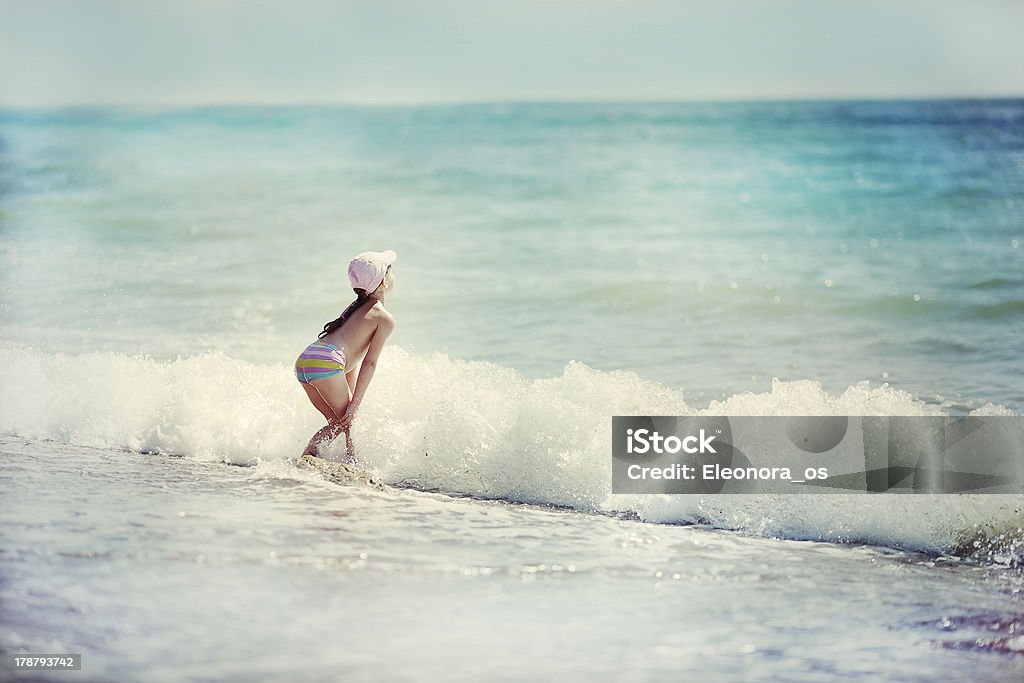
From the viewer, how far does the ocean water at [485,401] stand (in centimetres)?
197

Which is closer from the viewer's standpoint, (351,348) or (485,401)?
(351,348)

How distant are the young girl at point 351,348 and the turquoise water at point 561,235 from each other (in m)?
1.54

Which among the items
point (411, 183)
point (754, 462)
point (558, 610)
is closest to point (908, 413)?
point (754, 462)

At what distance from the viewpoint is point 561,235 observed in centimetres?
795

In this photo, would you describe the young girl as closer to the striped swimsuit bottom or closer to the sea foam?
the striped swimsuit bottom

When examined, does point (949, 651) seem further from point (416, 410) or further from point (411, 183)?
point (411, 183)

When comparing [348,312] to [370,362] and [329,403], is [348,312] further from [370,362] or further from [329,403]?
[329,403]

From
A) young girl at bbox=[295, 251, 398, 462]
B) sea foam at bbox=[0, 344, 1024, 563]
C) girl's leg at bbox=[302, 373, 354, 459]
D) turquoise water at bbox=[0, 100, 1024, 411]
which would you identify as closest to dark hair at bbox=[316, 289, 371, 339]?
young girl at bbox=[295, 251, 398, 462]

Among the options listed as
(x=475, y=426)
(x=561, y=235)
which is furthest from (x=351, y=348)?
(x=561, y=235)

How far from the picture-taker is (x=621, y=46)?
604cm

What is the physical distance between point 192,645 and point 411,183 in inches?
313

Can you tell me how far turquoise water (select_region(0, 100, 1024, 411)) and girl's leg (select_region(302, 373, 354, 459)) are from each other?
1516 mm

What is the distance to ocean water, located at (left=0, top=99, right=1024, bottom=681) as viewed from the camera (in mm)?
1974

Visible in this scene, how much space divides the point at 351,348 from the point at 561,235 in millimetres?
4978
